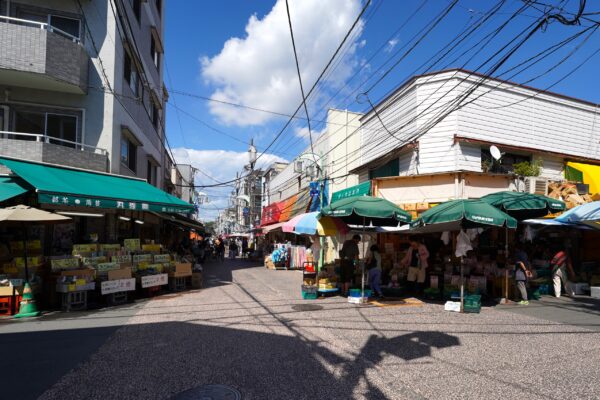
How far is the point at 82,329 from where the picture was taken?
7.23 m

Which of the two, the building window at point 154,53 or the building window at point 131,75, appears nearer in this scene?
the building window at point 131,75

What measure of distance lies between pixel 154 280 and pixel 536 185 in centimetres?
1407

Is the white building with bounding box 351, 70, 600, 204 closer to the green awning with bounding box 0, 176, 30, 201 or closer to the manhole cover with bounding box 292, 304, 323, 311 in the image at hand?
the manhole cover with bounding box 292, 304, 323, 311

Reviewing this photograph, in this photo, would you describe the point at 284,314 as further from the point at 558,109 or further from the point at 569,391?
the point at 558,109

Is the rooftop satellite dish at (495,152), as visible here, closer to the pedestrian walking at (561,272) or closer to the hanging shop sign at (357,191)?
the pedestrian walking at (561,272)

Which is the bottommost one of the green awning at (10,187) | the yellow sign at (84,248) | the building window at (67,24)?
the yellow sign at (84,248)

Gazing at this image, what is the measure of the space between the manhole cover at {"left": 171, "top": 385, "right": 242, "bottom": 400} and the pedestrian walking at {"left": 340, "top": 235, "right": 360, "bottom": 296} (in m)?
7.33

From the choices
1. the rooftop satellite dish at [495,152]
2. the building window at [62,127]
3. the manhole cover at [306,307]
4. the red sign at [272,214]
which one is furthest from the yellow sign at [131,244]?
the red sign at [272,214]

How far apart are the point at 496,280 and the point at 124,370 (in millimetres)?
10740

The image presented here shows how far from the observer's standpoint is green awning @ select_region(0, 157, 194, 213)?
947 cm

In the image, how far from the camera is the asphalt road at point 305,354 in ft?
14.5

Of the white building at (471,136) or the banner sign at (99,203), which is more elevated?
the white building at (471,136)

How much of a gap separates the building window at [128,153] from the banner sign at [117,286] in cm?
606

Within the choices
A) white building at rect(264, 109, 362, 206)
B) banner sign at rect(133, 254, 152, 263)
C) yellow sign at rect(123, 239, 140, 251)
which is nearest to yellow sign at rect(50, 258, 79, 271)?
yellow sign at rect(123, 239, 140, 251)
